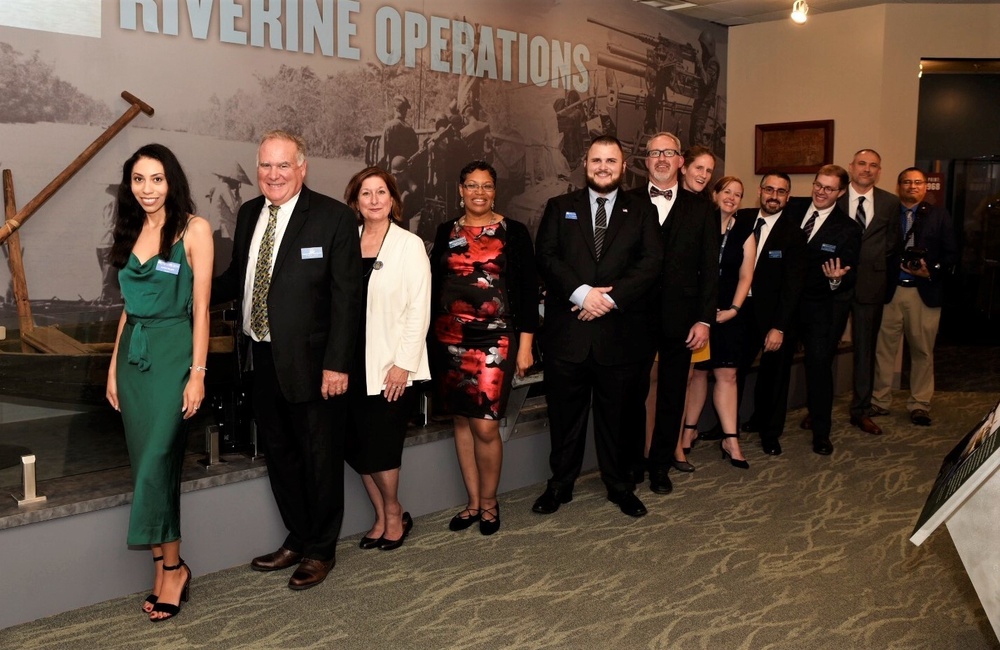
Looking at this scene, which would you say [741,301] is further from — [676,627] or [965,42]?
[965,42]

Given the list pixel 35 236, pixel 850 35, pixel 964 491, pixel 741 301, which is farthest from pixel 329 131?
pixel 850 35

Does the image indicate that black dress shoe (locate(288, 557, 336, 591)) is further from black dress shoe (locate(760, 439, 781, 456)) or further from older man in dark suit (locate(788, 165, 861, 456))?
older man in dark suit (locate(788, 165, 861, 456))

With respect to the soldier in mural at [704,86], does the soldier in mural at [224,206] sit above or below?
below

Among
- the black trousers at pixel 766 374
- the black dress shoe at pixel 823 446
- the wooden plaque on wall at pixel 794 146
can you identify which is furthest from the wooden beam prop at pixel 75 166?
the wooden plaque on wall at pixel 794 146

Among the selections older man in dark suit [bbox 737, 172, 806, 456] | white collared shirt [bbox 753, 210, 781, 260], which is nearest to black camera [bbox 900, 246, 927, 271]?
older man in dark suit [bbox 737, 172, 806, 456]

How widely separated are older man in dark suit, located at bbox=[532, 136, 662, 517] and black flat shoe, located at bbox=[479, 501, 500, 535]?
0.90 ft

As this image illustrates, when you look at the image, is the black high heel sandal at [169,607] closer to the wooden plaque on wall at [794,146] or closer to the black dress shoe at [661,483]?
the black dress shoe at [661,483]

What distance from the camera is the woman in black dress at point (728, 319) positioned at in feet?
15.7

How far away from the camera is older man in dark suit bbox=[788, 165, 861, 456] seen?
5.26 meters

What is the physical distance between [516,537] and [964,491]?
85.6 inches

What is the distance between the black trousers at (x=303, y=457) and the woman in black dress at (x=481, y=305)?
589mm

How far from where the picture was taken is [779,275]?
16.5 ft

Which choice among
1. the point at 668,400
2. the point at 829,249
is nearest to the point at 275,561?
the point at 668,400

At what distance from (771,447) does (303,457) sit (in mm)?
2957
